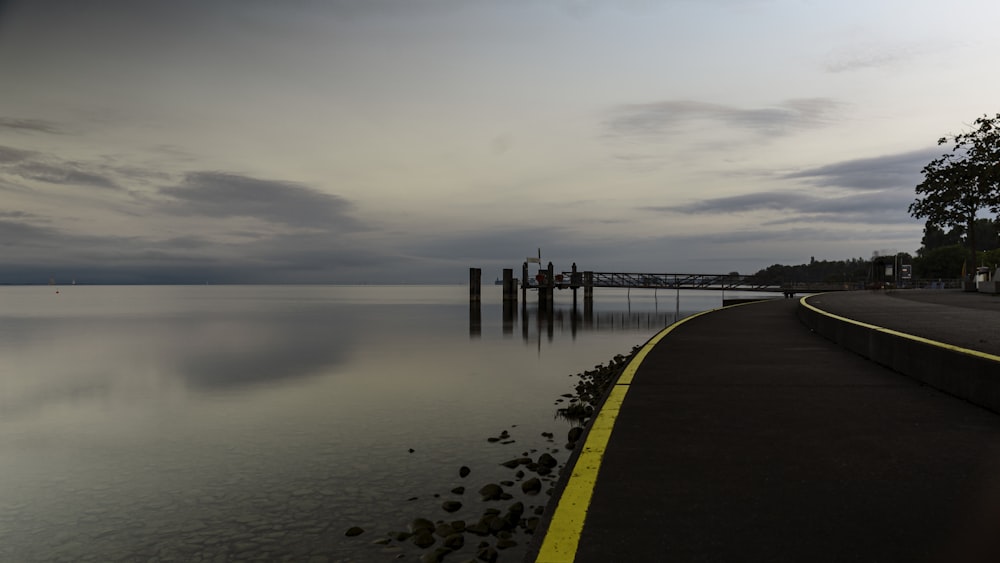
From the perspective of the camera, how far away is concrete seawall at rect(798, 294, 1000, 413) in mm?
7035

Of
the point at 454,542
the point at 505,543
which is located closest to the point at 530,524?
the point at 505,543

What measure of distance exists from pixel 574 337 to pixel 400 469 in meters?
28.3

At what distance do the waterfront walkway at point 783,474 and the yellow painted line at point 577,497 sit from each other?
0.5 inches

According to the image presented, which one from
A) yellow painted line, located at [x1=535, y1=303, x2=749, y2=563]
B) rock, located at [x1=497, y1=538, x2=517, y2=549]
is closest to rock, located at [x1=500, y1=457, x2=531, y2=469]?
yellow painted line, located at [x1=535, y1=303, x2=749, y2=563]

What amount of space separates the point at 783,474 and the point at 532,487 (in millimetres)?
3825

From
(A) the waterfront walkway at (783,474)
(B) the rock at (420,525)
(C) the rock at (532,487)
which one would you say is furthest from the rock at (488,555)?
(C) the rock at (532,487)

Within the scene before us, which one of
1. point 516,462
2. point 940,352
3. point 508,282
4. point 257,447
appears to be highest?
point 508,282

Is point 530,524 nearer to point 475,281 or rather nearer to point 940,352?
point 940,352

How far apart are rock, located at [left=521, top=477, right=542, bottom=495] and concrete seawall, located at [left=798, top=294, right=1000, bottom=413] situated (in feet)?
16.8

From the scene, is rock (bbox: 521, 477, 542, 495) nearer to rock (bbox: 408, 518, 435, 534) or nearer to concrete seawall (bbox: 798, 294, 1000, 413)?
rock (bbox: 408, 518, 435, 534)

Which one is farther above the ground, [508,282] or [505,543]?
[508,282]

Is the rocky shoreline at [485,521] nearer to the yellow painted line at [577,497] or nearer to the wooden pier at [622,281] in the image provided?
the yellow painted line at [577,497]

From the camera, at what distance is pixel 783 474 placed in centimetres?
472

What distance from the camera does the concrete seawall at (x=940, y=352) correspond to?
23.1 feet
